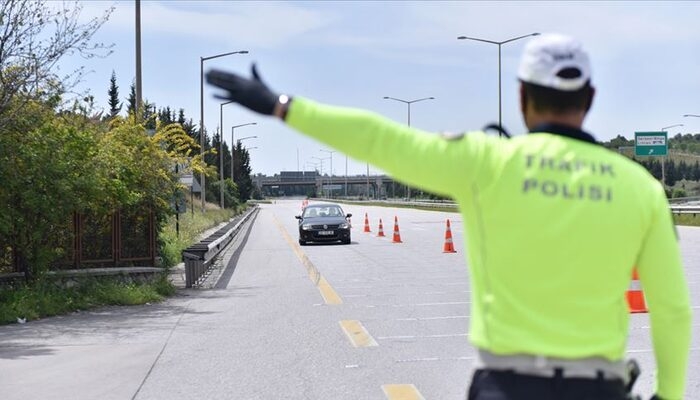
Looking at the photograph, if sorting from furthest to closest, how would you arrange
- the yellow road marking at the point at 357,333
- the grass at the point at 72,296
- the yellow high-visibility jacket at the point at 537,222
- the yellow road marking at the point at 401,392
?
1. the grass at the point at 72,296
2. the yellow road marking at the point at 357,333
3. the yellow road marking at the point at 401,392
4. the yellow high-visibility jacket at the point at 537,222

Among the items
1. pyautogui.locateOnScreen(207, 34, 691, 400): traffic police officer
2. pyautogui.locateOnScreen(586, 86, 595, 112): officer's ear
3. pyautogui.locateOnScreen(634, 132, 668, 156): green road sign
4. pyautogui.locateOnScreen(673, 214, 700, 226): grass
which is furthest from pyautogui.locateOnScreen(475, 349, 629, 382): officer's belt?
pyautogui.locateOnScreen(634, 132, 668, 156): green road sign

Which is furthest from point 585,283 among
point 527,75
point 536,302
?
point 527,75

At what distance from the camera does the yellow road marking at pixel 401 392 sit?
23.7 feet

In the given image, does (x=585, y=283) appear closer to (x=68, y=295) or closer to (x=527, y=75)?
(x=527, y=75)

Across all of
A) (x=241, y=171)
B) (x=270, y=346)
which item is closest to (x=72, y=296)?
(x=270, y=346)

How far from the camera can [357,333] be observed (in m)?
10.6

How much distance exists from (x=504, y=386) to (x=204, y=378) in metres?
5.95

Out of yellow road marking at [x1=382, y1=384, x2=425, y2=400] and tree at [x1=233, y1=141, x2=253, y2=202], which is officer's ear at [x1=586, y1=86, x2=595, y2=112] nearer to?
yellow road marking at [x1=382, y1=384, x2=425, y2=400]

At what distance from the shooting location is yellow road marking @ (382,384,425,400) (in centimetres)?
723

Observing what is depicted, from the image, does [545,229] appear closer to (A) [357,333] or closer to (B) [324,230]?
(A) [357,333]

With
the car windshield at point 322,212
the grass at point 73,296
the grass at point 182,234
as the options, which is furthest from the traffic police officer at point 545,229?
the car windshield at point 322,212

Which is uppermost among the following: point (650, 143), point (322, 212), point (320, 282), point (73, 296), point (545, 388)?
point (650, 143)

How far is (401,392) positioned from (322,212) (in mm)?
25546

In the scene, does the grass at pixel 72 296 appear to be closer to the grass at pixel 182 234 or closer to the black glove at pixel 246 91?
the grass at pixel 182 234
